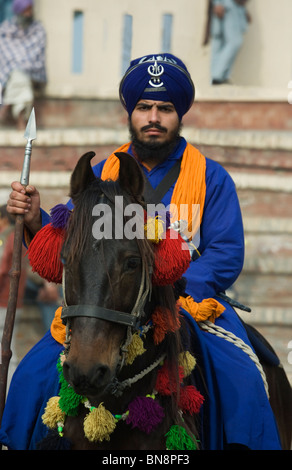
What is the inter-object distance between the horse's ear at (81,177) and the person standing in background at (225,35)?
9.11m

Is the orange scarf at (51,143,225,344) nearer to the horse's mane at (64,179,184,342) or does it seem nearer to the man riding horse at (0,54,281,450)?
the man riding horse at (0,54,281,450)

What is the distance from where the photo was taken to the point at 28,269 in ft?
31.2

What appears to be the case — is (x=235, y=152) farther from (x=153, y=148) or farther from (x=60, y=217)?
(x=60, y=217)

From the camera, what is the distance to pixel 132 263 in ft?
10.3

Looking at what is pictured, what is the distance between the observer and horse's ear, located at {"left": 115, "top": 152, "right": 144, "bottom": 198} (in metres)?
3.21

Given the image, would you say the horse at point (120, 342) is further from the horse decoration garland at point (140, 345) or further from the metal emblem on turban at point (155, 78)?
the metal emblem on turban at point (155, 78)

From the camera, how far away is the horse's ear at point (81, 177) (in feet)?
10.5

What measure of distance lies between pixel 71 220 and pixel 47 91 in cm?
876

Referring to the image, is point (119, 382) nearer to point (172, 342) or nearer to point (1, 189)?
point (172, 342)

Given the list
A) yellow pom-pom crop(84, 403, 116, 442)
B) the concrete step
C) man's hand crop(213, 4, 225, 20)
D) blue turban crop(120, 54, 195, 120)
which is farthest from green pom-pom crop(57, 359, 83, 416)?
man's hand crop(213, 4, 225, 20)

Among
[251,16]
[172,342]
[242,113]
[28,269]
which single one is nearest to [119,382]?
[172,342]

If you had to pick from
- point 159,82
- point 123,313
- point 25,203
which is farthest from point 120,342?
point 159,82

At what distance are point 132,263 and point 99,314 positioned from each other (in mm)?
281

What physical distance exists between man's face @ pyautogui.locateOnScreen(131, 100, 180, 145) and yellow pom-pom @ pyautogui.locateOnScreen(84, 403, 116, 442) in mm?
1691
